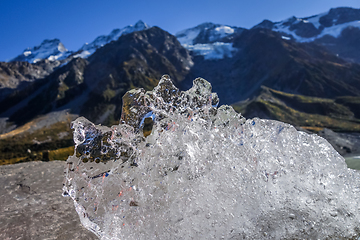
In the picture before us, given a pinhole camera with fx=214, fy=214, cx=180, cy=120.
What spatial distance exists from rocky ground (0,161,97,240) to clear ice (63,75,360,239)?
1.61ft

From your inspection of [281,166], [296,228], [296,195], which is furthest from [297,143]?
[296,228]

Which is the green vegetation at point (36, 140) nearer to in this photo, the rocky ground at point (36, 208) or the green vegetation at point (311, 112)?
the green vegetation at point (311, 112)

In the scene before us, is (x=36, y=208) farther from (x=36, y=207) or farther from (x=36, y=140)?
(x=36, y=140)

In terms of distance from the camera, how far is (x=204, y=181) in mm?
4477

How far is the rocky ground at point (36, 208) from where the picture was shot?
412 centimetres

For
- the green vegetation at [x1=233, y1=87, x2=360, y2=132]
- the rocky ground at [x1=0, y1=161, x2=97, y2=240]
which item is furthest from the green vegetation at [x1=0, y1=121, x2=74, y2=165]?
the rocky ground at [x1=0, y1=161, x2=97, y2=240]

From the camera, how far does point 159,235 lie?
374 cm

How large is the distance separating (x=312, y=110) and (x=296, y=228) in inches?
5030

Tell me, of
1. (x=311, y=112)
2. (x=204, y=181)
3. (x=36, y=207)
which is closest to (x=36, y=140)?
(x=36, y=207)

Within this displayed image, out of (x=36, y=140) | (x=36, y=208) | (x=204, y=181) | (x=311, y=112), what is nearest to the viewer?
(x=204, y=181)

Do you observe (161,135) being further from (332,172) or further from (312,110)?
(312,110)

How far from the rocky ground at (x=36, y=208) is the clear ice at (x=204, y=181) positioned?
49cm

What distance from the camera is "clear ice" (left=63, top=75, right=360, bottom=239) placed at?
3955 mm

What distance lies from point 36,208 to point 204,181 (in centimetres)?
402
